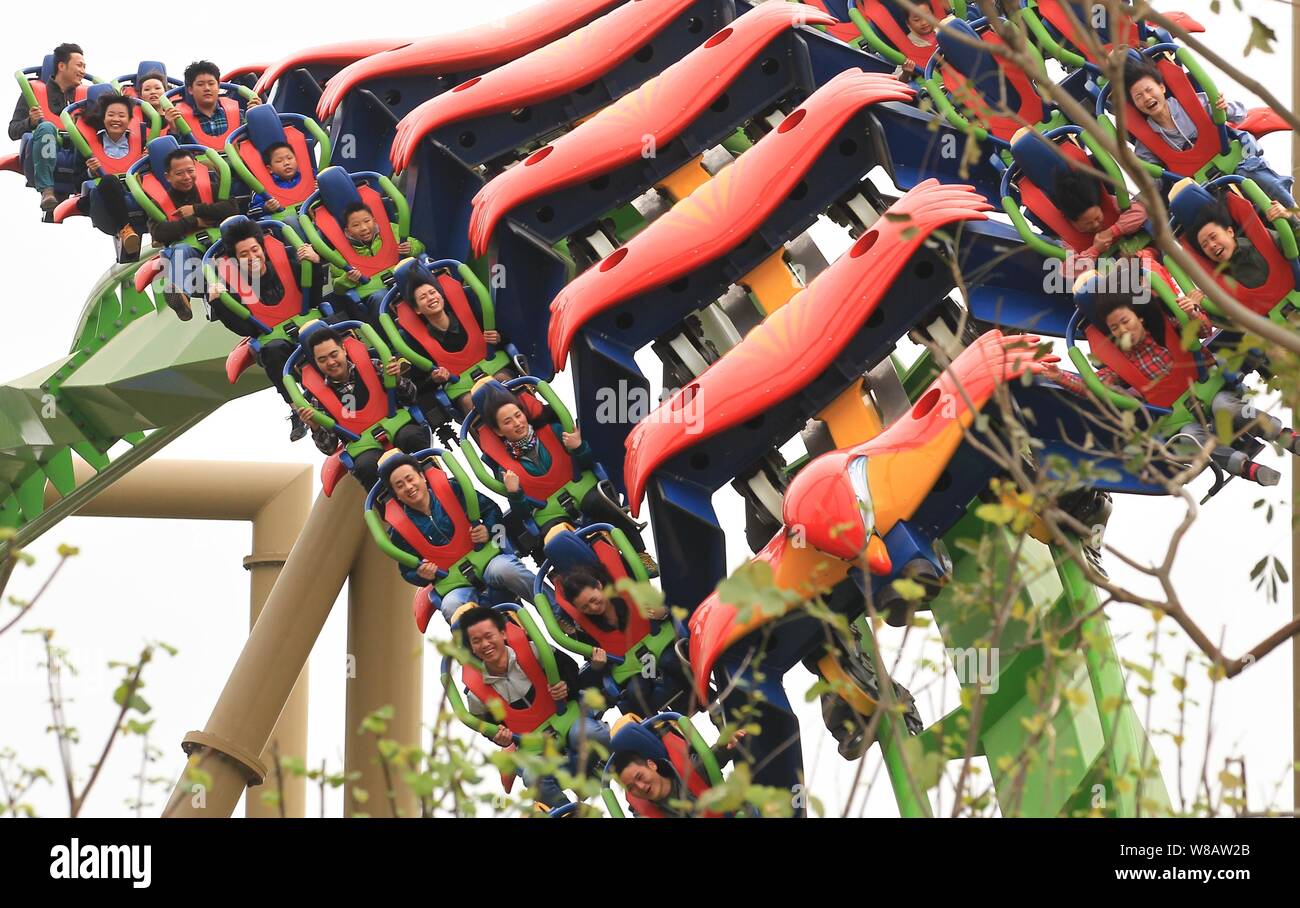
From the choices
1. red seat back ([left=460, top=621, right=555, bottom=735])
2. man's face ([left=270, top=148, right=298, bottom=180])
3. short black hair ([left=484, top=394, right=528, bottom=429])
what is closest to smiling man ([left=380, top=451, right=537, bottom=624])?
short black hair ([left=484, top=394, right=528, bottom=429])

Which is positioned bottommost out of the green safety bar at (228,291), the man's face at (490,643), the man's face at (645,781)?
the man's face at (645,781)

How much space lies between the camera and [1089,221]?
8.38 metres

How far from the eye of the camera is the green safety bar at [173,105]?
442 inches

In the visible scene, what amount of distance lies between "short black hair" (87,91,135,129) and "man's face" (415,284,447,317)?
2.30 meters

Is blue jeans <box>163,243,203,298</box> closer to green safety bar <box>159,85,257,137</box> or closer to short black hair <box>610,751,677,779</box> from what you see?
green safety bar <box>159,85,257,137</box>

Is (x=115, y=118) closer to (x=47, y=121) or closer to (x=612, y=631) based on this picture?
(x=47, y=121)

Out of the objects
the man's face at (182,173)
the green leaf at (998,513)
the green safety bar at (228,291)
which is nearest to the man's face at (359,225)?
the green safety bar at (228,291)

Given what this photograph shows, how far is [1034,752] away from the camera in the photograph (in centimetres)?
438

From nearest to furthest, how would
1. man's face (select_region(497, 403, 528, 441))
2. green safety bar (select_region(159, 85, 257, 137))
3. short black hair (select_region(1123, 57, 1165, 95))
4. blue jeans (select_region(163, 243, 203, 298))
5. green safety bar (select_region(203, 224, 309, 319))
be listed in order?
short black hair (select_region(1123, 57, 1165, 95)) → man's face (select_region(497, 403, 528, 441)) → green safety bar (select_region(203, 224, 309, 319)) → blue jeans (select_region(163, 243, 203, 298)) → green safety bar (select_region(159, 85, 257, 137))

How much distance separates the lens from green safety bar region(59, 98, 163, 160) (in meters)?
11.1

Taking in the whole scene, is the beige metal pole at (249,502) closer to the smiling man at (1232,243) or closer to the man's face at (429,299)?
the man's face at (429,299)

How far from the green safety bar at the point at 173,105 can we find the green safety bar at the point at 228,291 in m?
1.18

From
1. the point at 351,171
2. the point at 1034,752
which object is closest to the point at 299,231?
the point at 351,171

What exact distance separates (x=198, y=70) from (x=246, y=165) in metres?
0.75
